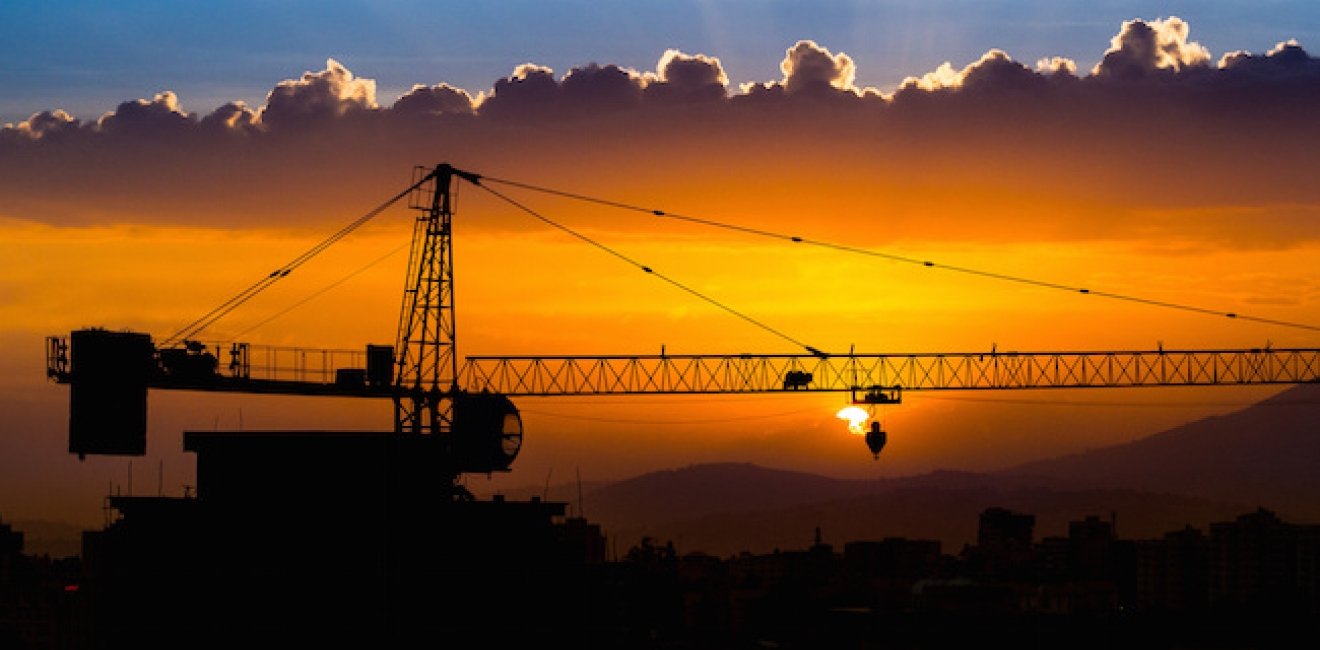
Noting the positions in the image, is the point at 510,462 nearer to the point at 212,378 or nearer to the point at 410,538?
the point at 410,538

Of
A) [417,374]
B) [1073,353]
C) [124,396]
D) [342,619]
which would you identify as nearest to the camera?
[124,396]

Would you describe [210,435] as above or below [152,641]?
above

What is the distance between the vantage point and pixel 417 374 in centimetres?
14538

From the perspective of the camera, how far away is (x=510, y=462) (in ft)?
461

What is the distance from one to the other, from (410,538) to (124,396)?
22.7 m

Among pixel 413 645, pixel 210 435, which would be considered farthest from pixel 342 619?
pixel 210 435

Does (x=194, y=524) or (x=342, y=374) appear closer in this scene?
(x=194, y=524)

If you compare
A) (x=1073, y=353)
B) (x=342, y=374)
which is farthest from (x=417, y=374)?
(x=1073, y=353)

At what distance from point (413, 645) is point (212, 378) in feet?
65.3

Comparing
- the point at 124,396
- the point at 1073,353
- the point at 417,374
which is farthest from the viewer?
the point at 1073,353

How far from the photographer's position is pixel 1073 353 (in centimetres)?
16538

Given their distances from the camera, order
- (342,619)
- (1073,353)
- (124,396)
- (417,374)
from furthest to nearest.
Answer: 1. (1073,353)
2. (417,374)
3. (342,619)
4. (124,396)

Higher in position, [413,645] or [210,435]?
[210,435]

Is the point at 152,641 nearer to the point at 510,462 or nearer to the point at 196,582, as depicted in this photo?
the point at 196,582
